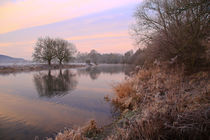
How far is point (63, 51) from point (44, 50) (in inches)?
206

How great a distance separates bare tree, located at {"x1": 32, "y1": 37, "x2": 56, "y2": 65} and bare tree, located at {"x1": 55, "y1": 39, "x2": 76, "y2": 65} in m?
1.52

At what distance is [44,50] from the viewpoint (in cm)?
3083

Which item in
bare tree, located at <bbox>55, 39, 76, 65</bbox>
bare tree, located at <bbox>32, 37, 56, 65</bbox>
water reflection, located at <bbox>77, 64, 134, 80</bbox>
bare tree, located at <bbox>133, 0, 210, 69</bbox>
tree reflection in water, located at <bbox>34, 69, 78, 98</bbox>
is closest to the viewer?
bare tree, located at <bbox>133, 0, 210, 69</bbox>

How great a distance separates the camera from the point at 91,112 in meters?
5.09

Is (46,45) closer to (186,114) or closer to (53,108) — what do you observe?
(53,108)

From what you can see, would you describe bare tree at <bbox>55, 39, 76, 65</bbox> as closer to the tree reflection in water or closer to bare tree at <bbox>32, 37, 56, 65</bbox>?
bare tree at <bbox>32, 37, 56, 65</bbox>

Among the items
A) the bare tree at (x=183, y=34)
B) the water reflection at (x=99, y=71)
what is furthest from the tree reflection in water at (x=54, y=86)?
the bare tree at (x=183, y=34)

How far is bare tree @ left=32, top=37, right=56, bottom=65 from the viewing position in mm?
30180

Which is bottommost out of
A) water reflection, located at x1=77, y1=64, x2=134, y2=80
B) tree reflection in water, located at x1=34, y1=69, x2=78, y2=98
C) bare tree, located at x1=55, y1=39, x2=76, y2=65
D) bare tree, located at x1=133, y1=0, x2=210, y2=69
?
tree reflection in water, located at x1=34, y1=69, x2=78, y2=98

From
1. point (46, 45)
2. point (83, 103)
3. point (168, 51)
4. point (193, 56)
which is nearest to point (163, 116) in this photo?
point (83, 103)

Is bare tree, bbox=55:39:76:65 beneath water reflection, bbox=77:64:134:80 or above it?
above

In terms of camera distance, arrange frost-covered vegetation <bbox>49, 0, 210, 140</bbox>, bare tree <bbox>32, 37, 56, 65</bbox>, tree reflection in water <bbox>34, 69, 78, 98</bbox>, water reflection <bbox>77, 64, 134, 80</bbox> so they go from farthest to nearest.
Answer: bare tree <bbox>32, 37, 56, 65</bbox> < water reflection <bbox>77, 64, 134, 80</bbox> < tree reflection in water <bbox>34, 69, 78, 98</bbox> < frost-covered vegetation <bbox>49, 0, 210, 140</bbox>

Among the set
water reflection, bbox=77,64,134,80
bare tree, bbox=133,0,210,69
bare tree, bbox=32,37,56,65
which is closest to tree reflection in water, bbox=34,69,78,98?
water reflection, bbox=77,64,134,80

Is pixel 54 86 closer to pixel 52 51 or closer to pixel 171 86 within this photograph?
pixel 171 86
